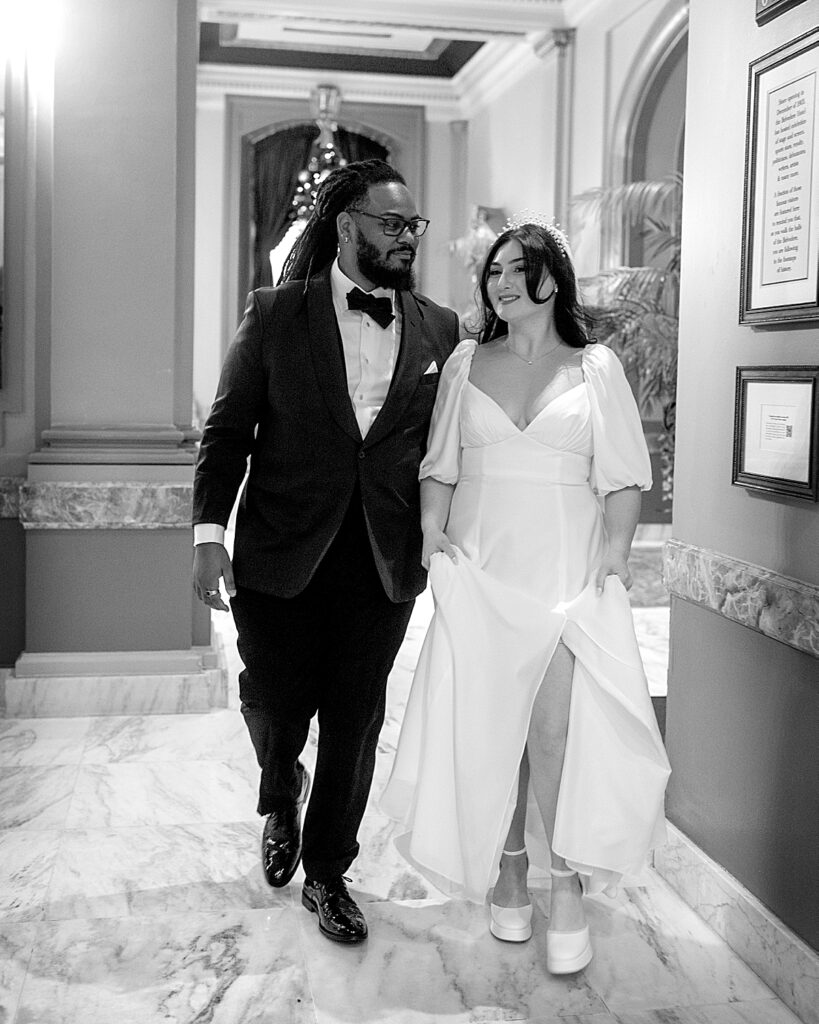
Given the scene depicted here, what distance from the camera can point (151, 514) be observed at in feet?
15.9

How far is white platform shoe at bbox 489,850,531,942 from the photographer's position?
2.94 m

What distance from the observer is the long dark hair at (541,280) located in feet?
9.12

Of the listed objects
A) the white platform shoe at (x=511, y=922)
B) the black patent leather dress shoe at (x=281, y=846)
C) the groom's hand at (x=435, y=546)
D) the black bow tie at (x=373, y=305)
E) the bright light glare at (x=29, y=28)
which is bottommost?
the white platform shoe at (x=511, y=922)

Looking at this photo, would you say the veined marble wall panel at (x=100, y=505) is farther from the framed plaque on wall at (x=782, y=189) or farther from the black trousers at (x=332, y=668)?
the framed plaque on wall at (x=782, y=189)

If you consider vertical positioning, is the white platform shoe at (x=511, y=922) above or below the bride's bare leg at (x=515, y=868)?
below

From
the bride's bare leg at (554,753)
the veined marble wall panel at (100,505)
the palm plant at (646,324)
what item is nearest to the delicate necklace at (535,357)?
the bride's bare leg at (554,753)

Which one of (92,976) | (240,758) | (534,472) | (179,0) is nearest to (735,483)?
(534,472)

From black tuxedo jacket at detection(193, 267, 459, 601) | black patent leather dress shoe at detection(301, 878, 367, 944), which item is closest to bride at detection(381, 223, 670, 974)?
→ black tuxedo jacket at detection(193, 267, 459, 601)

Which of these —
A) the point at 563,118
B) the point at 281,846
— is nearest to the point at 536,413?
the point at 281,846

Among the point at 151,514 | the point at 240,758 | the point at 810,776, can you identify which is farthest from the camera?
the point at 151,514

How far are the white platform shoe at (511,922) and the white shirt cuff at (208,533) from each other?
1046 millimetres

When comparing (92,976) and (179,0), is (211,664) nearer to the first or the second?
(92,976)

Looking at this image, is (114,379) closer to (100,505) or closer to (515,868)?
(100,505)

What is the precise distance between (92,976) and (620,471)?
1.65m
